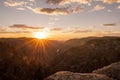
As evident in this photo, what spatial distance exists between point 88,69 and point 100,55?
17713 mm

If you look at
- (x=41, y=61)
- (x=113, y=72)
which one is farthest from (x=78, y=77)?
(x=41, y=61)

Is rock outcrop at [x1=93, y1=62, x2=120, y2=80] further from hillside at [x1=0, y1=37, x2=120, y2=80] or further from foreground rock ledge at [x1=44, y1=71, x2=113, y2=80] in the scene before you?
hillside at [x1=0, y1=37, x2=120, y2=80]

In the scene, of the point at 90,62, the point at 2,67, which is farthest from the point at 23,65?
the point at 90,62

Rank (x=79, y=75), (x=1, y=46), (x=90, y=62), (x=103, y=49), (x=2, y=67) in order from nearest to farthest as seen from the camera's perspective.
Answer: (x=79, y=75) → (x=2, y=67) → (x=1, y=46) → (x=90, y=62) → (x=103, y=49)

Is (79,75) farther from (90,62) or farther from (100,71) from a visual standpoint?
(90,62)

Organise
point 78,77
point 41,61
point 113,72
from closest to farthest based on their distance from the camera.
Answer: point 78,77 < point 113,72 < point 41,61

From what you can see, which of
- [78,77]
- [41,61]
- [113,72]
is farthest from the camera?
[41,61]

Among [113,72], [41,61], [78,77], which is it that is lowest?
[41,61]

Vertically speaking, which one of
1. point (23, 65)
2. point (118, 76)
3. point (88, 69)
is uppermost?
point (118, 76)

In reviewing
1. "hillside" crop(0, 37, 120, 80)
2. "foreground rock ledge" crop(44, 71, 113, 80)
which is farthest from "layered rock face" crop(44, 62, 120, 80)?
"hillside" crop(0, 37, 120, 80)

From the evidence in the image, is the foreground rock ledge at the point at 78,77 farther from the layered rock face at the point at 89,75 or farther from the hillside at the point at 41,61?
the hillside at the point at 41,61

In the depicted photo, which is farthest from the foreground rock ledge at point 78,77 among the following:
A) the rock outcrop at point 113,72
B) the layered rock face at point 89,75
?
the rock outcrop at point 113,72

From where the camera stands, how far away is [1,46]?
231 ft

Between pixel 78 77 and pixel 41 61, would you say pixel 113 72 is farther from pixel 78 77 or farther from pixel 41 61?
pixel 41 61
